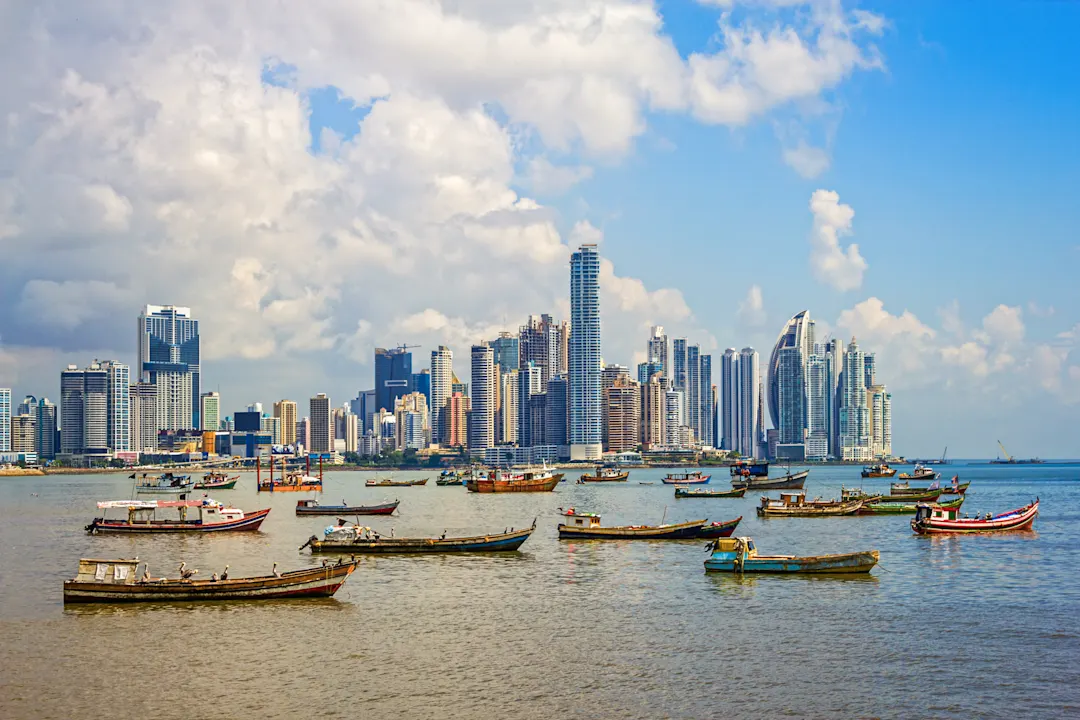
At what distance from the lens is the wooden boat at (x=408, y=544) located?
2692 inches

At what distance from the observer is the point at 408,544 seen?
68312 mm

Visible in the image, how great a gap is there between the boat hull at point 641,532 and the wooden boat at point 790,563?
667 inches

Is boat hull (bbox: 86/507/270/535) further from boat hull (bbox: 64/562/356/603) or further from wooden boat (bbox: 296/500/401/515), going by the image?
boat hull (bbox: 64/562/356/603)

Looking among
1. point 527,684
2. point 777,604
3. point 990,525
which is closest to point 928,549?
point 990,525

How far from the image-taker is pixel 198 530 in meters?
84.8

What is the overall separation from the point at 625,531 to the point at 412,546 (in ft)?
53.2

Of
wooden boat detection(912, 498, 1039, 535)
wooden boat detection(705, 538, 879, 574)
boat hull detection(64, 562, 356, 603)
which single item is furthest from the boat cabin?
wooden boat detection(912, 498, 1039, 535)

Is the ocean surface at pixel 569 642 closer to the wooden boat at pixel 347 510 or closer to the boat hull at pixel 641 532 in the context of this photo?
the boat hull at pixel 641 532

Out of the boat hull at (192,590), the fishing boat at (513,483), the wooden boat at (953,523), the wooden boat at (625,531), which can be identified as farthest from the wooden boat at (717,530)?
the fishing boat at (513,483)

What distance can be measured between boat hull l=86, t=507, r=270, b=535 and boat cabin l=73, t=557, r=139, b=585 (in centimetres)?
3457

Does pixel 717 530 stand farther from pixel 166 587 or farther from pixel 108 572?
pixel 108 572

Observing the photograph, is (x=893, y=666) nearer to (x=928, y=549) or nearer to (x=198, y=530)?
(x=928, y=549)

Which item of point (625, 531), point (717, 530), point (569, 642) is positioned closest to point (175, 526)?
point (625, 531)

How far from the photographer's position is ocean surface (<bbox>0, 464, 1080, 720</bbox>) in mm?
32938
